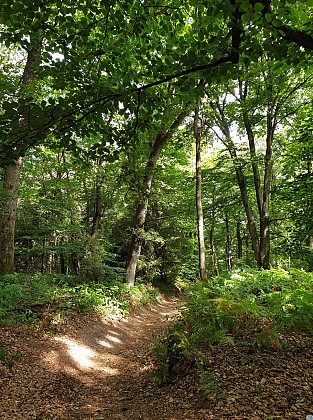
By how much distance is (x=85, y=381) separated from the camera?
6.16 m

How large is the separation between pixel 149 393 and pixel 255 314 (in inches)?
101

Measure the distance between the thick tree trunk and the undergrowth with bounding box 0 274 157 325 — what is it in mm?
758

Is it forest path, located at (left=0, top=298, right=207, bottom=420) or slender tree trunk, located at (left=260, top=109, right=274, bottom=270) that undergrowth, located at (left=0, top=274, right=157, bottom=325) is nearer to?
forest path, located at (left=0, top=298, right=207, bottom=420)

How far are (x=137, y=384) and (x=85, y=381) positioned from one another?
1220 mm

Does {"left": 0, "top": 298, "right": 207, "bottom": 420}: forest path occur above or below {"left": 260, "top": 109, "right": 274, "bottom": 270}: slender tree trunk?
below

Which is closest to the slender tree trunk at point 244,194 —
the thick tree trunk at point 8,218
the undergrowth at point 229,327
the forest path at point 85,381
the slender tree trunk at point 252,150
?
the slender tree trunk at point 252,150

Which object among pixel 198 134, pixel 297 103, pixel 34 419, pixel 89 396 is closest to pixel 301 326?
pixel 89 396

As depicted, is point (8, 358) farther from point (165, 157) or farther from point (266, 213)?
point (165, 157)

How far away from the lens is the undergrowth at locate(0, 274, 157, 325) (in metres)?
8.52

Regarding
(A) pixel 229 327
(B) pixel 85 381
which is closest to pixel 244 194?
(A) pixel 229 327

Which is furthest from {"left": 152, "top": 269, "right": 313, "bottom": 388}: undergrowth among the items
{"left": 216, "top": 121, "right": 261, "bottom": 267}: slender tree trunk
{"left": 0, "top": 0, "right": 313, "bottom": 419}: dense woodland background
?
{"left": 216, "top": 121, "right": 261, "bottom": 267}: slender tree trunk

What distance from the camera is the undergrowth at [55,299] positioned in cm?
852

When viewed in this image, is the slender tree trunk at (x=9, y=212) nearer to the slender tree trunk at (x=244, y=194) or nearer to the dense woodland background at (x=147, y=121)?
the dense woodland background at (x=147, y=121)

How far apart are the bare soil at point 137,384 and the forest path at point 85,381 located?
0.02 meters
